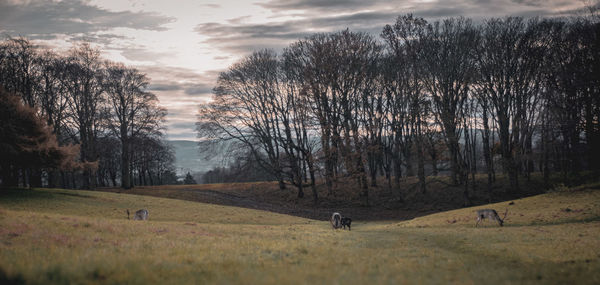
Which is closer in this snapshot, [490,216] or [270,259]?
[270,259]

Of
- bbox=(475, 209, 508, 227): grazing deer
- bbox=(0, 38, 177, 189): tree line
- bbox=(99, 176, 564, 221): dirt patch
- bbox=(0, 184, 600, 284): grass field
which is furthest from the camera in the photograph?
bbox=(99, 176, 564, 221): dirt patch

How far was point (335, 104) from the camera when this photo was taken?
4966cm

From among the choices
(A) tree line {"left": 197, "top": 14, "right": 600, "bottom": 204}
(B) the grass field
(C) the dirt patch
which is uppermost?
(A) tree line {"left": 197, "top": 14, "right": 600, "bottom": 204}

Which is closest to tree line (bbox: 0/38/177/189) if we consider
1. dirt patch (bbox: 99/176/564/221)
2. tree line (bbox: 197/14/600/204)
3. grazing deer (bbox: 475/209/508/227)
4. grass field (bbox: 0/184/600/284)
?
dirt patch (bbox: 99/176/564/221)

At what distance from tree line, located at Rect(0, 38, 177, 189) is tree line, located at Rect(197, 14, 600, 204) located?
578 inches

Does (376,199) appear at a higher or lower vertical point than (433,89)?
lower

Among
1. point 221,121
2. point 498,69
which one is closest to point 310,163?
point 221,121

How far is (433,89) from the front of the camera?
157 ft

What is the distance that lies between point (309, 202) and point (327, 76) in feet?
62.9

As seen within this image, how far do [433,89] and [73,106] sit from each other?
5028cm

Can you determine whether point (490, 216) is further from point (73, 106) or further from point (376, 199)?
point (73, 106)

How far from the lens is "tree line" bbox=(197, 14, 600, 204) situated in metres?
45.2

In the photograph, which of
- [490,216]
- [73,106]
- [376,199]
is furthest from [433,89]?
[73,106]

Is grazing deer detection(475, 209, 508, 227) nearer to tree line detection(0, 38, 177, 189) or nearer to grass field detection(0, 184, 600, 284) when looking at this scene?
grass field detection(0, 184, 600, 284)
